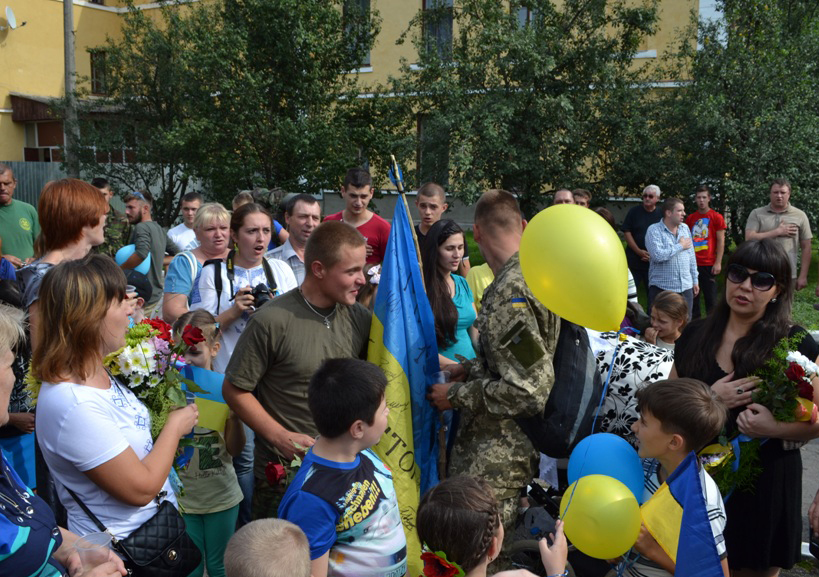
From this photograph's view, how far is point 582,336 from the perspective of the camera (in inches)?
138

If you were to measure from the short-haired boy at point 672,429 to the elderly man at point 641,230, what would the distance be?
8.31m

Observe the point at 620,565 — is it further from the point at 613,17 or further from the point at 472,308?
the point at 613,17

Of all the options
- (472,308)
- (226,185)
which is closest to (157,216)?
(226,185)

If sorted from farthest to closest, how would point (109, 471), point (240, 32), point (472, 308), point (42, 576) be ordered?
point (240, 32), point (472, 308), point (109, 471), point (42, 576)

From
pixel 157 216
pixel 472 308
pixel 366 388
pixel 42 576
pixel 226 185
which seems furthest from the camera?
pixel 157 216

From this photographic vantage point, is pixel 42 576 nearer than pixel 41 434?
Yes

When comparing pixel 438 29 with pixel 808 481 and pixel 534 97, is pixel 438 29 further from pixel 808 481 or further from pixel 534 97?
pixel 808 481

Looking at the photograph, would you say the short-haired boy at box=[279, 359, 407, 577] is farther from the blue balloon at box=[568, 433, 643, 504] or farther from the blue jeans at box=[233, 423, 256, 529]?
the blue jeans at box=[233, 423, 256, 529]

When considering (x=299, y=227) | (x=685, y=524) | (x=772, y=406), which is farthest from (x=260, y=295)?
(x=772, y=406)

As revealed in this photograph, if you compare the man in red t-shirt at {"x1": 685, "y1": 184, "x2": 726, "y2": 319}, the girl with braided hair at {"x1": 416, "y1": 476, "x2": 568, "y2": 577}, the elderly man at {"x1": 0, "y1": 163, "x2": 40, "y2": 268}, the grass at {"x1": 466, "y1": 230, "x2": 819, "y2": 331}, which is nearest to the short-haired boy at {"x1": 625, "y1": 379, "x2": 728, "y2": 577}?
the girl with braided hair at {"x1": 416, "y1": 476, "x2": 568, "y2": 577}

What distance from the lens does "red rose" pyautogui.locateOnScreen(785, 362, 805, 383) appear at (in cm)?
303

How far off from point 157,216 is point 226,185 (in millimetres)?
4063

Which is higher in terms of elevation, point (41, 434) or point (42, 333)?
point (42, 333)

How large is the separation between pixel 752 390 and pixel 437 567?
1650 mm
